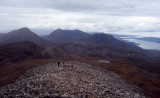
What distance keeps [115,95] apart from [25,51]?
Answer: 4336 inches

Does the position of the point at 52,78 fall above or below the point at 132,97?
above

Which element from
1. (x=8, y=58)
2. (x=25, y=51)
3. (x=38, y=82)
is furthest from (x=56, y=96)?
(x=25, y=51)

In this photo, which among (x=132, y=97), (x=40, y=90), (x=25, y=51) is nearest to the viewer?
(x=40, y=90)

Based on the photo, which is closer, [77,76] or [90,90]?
[90,90]

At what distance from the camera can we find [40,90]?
3772 cm

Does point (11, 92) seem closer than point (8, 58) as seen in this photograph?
Yes

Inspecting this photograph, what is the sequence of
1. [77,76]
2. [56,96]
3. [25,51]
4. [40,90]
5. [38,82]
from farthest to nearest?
[25,51] → [77,76] → [38,82] → [40,90] → [56,96]

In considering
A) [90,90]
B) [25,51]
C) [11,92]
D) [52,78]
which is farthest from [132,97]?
[25,51]

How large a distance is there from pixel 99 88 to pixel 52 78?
6718 mm

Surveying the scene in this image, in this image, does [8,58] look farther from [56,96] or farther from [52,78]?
[56,96]

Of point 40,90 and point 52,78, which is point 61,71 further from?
point 40,90

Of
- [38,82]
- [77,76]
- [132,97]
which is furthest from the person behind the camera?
[77,76]

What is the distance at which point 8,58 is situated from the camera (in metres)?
126

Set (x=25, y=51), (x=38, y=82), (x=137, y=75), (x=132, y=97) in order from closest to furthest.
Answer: (x=38, y=82)
(x=132, y=97)
(x=137, y=75)
(x=25, y=51)
